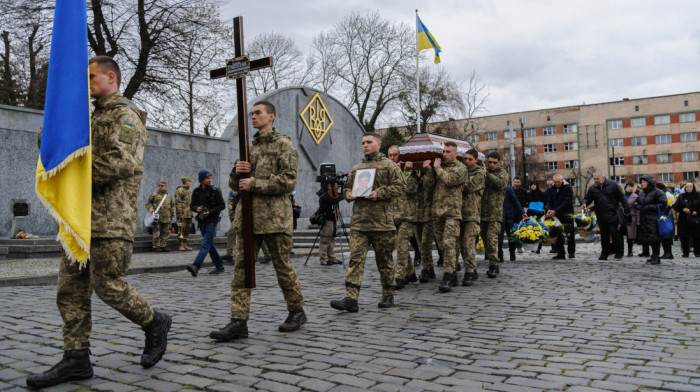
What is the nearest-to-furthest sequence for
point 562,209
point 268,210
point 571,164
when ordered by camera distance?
point 268,210
point 562,209
point 571,164

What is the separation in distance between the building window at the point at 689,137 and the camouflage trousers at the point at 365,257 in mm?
80417

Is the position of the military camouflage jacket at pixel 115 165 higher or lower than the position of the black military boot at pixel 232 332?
higher

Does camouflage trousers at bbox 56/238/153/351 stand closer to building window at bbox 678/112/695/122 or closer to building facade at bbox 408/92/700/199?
building facade at bbox 408/92/700/199

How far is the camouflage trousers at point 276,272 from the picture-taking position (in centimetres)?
488

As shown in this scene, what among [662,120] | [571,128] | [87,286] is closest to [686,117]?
[662,120]

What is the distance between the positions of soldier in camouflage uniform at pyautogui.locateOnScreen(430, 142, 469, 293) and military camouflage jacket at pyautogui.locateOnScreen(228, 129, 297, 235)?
3.16 m

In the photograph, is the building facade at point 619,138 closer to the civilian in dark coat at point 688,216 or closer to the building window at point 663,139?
the building window at point 663,139

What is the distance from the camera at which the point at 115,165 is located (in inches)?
143

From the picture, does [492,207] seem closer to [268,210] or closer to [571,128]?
[268,210]

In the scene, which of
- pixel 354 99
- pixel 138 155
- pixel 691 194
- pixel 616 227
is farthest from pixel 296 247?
pixel 354 99

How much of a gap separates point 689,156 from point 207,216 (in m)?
79.9

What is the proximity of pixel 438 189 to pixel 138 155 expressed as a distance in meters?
4.99

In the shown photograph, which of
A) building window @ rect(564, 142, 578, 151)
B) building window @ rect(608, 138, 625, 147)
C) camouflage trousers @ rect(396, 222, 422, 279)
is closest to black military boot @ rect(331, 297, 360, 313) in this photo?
camouflage trousers @ rect(396, 222, 422, 279)

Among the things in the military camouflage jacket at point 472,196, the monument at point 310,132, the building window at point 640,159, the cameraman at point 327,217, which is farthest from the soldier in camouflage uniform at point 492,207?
the building window at point 640,159
